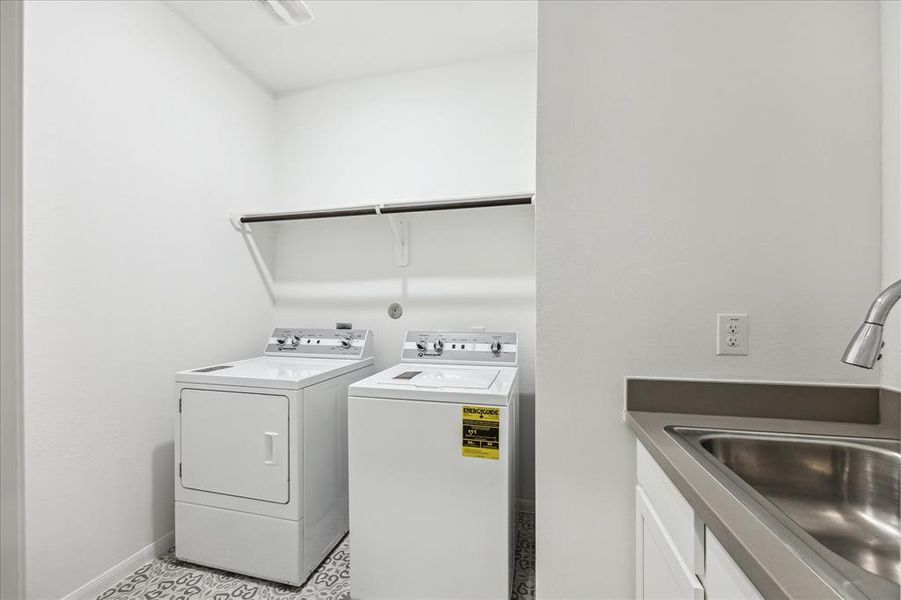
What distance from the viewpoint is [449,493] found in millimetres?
1415

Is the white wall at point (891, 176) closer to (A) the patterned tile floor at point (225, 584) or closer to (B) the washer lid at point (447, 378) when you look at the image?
(B) the washer lid at point (447, 378)

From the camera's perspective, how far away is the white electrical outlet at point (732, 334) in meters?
1.12

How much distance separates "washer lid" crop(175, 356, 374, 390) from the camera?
5.44 ft

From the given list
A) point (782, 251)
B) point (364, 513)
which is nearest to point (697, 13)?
point (782, 251)

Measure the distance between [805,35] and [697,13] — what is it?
0.99ft

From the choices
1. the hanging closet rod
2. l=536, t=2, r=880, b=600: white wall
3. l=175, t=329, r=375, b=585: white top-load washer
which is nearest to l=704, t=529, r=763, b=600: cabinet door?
l=536, t=2, r=880, b=600: white wall

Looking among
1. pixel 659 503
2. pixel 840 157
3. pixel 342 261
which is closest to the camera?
pixel 659 503

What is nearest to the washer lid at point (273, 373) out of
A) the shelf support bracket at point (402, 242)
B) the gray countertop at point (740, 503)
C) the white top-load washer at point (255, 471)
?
the white top-load washer at point (255, 471)

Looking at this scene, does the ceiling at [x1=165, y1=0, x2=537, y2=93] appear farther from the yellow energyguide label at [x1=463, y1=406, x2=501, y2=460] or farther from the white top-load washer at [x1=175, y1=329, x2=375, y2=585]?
the yellow energyguide label at [x1=463, y1=406, x2=501, y2=460]

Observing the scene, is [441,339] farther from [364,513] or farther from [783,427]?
[783,427]

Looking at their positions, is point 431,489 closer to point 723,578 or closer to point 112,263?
point 723,578

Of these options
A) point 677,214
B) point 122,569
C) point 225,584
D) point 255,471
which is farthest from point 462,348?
point 122,569

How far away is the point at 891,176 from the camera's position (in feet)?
3.32

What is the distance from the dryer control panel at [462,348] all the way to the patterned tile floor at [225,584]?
98cm
